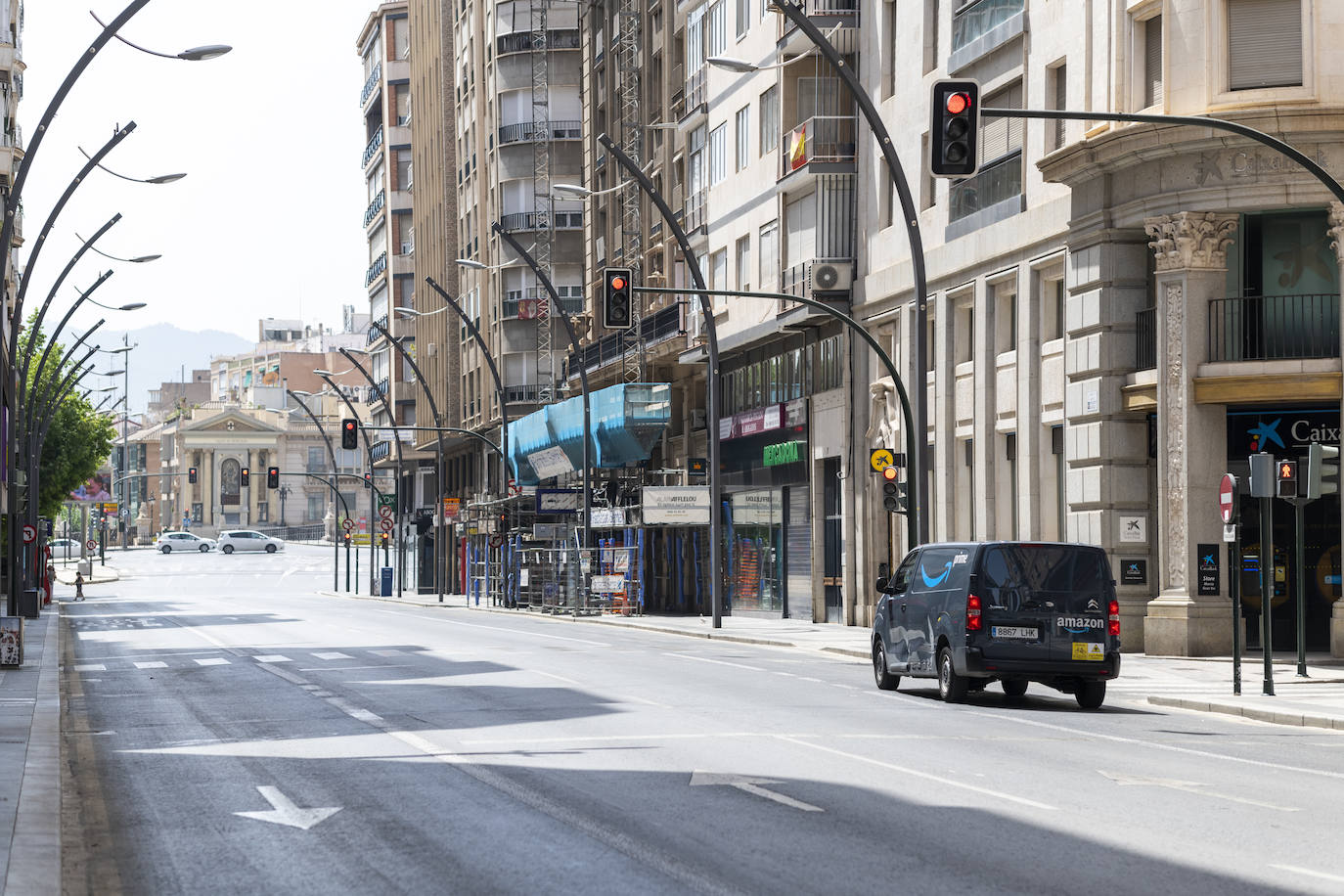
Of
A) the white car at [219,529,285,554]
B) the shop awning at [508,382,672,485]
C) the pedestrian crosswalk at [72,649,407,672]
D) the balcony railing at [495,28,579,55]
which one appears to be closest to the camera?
the pedestrian crosswalk at [72,649,407,672]

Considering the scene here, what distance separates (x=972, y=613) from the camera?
2038 centimetres

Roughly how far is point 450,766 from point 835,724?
4651 millimetres

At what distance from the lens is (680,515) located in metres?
47.6

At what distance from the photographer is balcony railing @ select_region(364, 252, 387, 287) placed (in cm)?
10806

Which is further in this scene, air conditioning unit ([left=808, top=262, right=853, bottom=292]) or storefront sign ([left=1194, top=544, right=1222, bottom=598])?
air conditioning unit ([left=808, top=262, right=853, bottom=292])

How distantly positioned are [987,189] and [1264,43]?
7622 millimetres

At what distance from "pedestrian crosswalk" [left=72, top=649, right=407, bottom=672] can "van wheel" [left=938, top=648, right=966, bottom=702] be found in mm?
9550

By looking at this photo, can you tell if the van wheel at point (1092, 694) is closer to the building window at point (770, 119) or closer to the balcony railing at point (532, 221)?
the building window at point (770, 119)

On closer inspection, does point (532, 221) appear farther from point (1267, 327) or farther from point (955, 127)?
point (955, 127)

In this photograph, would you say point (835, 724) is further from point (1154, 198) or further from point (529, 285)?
point (529, 285)

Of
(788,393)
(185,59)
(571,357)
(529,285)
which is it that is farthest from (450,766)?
(529,285)

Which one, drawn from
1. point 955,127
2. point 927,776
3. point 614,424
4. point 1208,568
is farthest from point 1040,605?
point 614,424

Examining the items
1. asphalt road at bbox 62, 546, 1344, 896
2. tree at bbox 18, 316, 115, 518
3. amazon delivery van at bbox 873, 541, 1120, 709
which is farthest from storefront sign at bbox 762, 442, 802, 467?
tree at bbox 18, 316, 115, 518

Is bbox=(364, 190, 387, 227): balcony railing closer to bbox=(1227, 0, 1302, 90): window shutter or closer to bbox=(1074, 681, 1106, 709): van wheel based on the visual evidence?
bbox=(1227, 0, 1302, 90): window shutter
